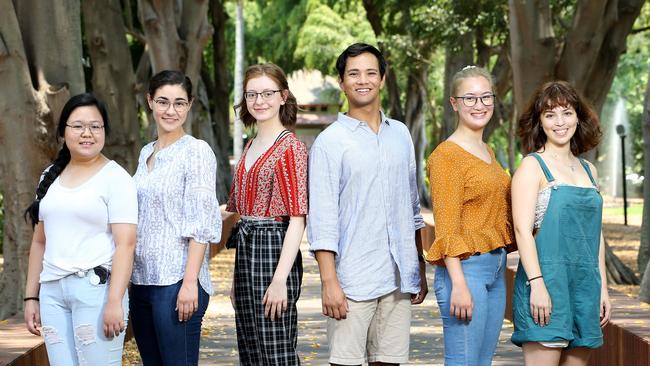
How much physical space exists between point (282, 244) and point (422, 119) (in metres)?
36.4

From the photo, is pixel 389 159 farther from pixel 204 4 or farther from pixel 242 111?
pixel 204 4

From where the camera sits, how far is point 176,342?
659 cm

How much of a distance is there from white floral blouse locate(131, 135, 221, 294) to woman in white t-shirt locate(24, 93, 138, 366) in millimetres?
264

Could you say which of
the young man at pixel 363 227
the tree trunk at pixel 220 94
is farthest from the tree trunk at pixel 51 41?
the tree trunk at pixel 220 94

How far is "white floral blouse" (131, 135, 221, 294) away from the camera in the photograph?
6609 millimetres

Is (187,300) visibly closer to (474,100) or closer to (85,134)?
(85,134)

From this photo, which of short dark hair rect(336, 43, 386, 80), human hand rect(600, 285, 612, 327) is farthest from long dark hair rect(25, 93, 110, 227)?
human hand rect(600, 285, 612, 327)

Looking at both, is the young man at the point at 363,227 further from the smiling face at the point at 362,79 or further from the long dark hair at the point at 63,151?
the long dark hair at the point at 63,151

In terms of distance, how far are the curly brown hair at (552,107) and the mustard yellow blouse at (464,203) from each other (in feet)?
1.25

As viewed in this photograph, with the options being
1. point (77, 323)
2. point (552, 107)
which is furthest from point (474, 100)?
point (77, 323)

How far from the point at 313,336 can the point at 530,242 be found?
271 inches

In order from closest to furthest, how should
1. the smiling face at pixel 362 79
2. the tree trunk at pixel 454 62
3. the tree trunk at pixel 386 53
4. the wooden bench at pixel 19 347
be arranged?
the smiling face at pixel 362 79, the wooden bench at pixel 19 347, the tree trunk at pixel 454 62, the tree trunk at pixel 386 53

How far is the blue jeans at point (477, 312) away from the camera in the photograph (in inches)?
261

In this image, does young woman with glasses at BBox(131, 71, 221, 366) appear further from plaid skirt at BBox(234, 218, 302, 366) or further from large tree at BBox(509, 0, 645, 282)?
large tree at BBox(509, 0, 645, 282)
